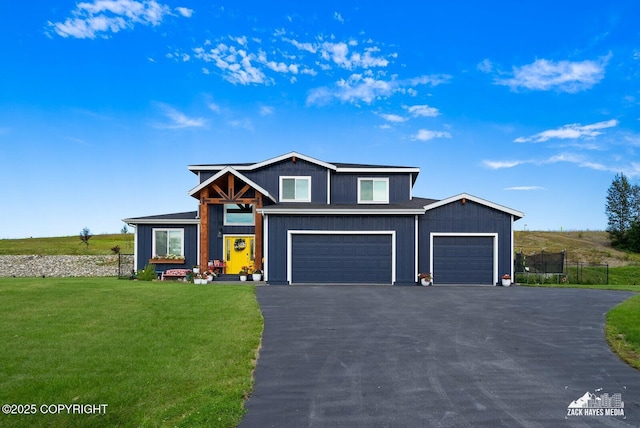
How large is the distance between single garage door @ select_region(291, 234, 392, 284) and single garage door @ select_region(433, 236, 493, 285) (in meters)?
2.56

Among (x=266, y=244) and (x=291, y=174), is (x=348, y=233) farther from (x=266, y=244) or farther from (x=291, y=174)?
(x=291, y=174)

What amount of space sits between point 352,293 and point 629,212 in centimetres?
4801

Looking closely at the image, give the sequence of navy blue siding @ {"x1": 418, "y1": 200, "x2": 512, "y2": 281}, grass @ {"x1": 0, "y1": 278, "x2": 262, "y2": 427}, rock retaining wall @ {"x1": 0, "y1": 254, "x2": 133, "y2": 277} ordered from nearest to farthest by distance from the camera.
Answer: grass @ {"x1": 0, "y1": 278, "x2": 262, "y2": 427}
navy blue siding @ {"x1": 418, "y1": 200, "x2": 512, "y2": 281}
rock retaining wall @ {"x1": 0, "y1": 254, "x2": 133, "y2": 277}

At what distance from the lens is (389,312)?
11766 millimetres

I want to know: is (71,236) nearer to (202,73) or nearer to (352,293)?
(202,73)

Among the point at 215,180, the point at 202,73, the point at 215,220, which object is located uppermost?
the point at 202,73

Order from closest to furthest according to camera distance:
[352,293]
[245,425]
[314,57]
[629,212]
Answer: [245,425], [352,293], [314,57], [629,212]

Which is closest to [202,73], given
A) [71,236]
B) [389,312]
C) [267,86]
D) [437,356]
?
[267,86]

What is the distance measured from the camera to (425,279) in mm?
19172

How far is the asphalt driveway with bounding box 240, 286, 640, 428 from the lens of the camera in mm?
5180

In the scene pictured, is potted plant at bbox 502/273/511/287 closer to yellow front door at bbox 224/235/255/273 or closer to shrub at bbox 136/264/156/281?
yellow front door at bbox 224/235/255/273

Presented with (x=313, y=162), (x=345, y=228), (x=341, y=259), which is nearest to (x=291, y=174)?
(x=313, y=162)

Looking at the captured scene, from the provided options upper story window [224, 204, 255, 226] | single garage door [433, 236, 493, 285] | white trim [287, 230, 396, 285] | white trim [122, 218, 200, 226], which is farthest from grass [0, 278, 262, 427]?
single garage door [433, 236, 493, 285]

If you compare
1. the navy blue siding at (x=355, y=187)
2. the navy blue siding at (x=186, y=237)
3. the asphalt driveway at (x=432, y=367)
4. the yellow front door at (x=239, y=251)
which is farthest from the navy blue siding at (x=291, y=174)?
the asphalt driveway at (x=432, y=367)
